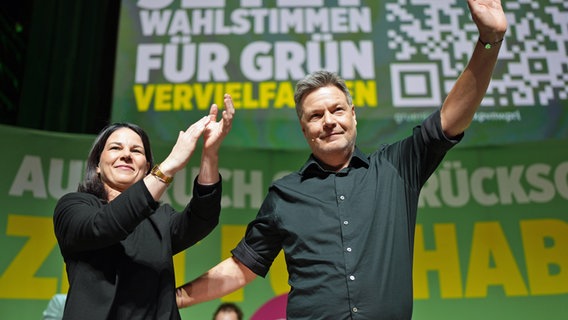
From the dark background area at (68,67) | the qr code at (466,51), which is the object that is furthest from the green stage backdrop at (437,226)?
the dark background area at (68,67)

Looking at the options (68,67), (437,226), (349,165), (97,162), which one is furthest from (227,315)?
(68,67)

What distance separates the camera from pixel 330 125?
1.44m

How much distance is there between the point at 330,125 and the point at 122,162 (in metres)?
0.55

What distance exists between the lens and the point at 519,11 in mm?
3820

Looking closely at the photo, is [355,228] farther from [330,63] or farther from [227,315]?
[330,63]

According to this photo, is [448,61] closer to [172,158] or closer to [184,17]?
[184,17]

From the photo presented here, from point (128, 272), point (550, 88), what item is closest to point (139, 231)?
point (128, 272)

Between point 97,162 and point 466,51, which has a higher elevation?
point 466,51

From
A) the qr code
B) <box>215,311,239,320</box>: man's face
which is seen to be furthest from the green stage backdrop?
the qr code

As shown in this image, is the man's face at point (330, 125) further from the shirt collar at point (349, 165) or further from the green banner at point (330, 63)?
the green banner at point (330, 63)

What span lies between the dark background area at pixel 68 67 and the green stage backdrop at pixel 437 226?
481 millimetres

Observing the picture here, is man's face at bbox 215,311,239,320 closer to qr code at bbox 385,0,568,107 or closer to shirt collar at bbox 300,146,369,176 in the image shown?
qr code at bbox 385,0,568,107

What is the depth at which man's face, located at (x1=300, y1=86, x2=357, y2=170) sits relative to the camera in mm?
1440

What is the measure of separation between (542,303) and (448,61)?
1.62m
